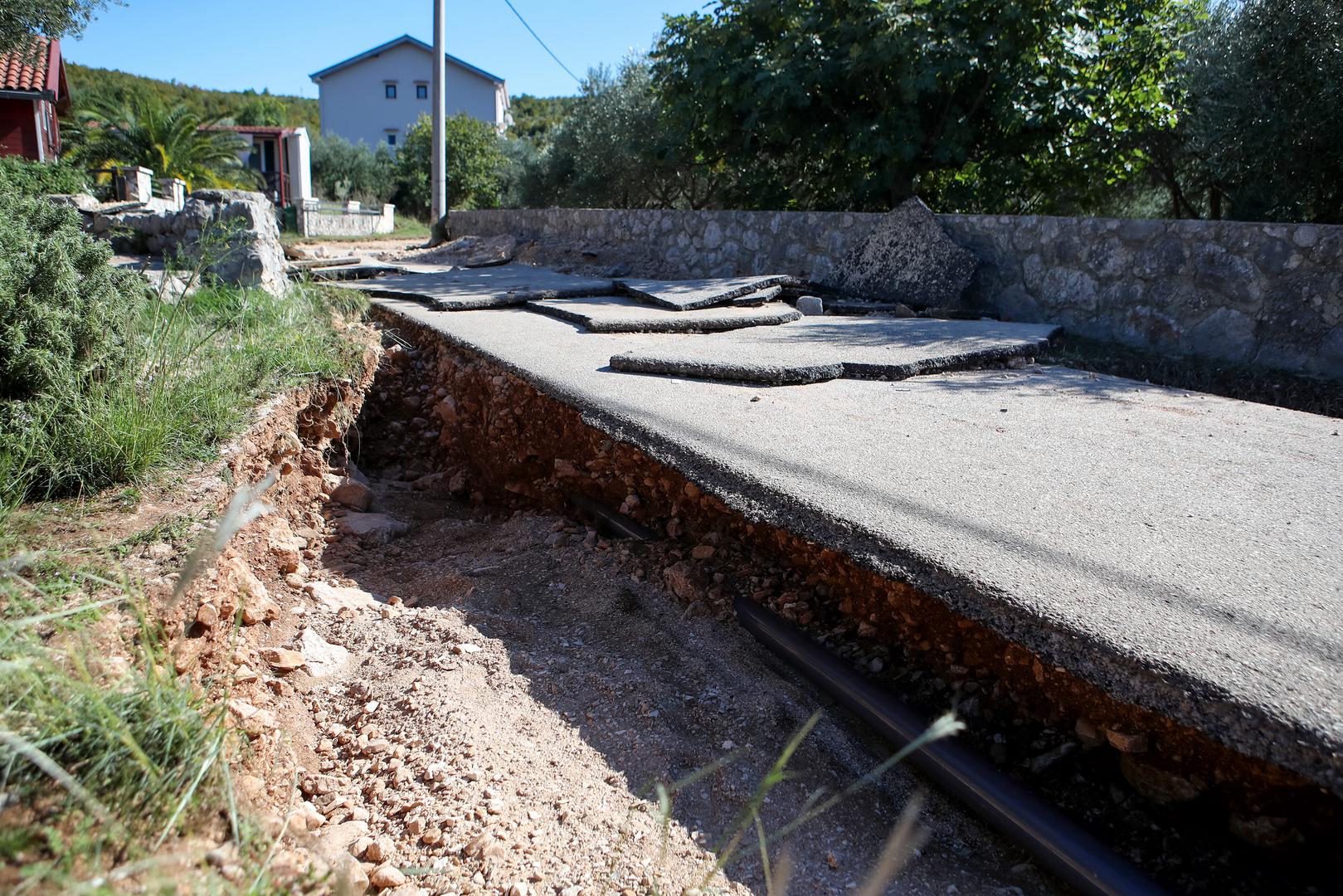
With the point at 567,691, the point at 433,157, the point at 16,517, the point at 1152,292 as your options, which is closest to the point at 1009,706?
Answer: the point at 567,691

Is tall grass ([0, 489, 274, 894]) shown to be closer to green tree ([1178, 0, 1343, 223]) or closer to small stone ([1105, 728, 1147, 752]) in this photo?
small stone ([1105, 728, 1147, 752])

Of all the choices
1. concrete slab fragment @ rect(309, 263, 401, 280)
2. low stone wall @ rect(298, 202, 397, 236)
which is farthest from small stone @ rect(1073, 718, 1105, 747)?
low stone wall @ rect(298, 202, 397, 236)

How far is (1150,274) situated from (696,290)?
9.53 ft

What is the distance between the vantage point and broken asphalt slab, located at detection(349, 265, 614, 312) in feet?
20.2

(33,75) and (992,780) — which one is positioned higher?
(33,75)

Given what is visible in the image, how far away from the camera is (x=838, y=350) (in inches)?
171

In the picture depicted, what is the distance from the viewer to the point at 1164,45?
7.70 m

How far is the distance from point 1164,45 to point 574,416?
7.28 metres

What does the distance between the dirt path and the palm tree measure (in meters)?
24.6

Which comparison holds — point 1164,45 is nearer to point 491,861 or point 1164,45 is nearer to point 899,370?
point 899,370

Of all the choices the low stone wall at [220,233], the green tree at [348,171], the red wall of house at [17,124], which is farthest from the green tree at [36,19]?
the green tree at [348,171]

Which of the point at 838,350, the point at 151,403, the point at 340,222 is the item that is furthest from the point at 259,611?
the point at 340,222

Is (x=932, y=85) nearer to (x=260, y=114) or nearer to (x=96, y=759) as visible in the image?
(x=96, y=759)

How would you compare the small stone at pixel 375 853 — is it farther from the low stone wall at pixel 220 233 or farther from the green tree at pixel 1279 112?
the green tree at pixel 1279 112
